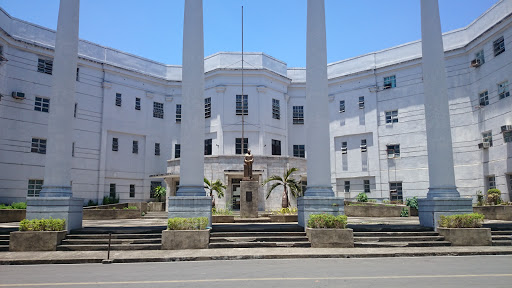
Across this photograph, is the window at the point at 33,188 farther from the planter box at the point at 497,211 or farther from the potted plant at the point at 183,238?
the planter box at the point at 497,211

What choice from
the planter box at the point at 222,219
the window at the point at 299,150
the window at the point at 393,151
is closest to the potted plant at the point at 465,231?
the planter box at the point at 222,219

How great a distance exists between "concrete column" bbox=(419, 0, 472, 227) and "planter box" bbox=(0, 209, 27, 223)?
77.1 feet

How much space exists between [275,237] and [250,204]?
10.0 metres

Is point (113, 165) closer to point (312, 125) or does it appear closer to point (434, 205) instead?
point (312, 125)

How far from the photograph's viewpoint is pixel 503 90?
27.7 m

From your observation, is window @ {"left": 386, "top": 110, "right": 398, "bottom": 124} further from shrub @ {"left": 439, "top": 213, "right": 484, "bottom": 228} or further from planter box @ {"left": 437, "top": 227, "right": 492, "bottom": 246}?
planter box @ {"left": 437, "top": 227, "right": 492, "bottom": 246}

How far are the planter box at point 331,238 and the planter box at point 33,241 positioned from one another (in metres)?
9.17

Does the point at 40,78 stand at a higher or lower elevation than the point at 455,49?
lower

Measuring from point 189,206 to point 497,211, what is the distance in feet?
63.6

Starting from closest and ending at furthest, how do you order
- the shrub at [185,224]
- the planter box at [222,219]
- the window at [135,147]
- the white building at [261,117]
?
the shrub at [185,224] < the planter box at [222,219] < the white building at [261,117] < the window at [135,147]

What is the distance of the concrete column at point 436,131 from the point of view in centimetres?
1616

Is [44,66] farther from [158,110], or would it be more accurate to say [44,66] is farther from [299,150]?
[299,150]

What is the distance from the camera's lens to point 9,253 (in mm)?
12945

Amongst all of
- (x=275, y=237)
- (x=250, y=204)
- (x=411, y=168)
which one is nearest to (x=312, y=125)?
(x=275, y=237)
